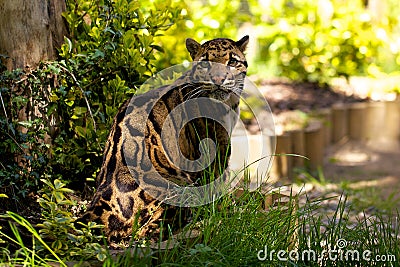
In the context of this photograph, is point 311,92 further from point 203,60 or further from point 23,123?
point 23,123

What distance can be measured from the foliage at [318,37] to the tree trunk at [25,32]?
18.5 ft

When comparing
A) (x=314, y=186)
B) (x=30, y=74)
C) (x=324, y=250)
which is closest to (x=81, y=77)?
(x=30, y=74)

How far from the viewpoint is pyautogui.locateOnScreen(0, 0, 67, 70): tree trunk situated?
4.30 meters

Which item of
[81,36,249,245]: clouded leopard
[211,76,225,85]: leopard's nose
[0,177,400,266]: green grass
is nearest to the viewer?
[0,177,400,266]: green grass

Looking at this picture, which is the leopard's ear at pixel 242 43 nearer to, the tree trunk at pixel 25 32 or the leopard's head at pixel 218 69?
the leopard's head at pixel 218 69

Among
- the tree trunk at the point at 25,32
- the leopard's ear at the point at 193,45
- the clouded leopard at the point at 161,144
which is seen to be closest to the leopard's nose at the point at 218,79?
the clouded leopard at the point at 161,144

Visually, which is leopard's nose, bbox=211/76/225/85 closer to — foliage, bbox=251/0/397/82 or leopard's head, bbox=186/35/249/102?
leopard's head, bbox=186/35/249/102

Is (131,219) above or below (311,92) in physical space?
below

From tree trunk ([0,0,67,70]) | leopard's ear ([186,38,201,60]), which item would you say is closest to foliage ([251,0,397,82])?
leopard's ear ([186,38,201,60])

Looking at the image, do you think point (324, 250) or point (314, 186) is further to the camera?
point (314, 186)

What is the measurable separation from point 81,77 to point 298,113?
4.86 m

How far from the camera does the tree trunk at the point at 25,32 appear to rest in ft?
14.1

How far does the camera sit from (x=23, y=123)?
4.24 metres

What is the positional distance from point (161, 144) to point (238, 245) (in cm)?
90
